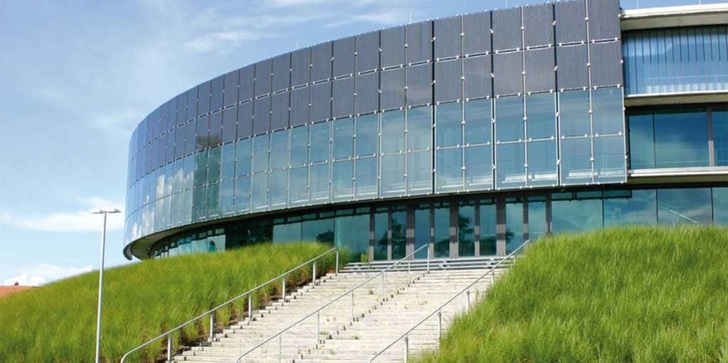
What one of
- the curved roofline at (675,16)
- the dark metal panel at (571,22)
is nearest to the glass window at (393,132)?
the dark metal panel at (571,22)

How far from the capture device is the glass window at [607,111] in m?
31.2

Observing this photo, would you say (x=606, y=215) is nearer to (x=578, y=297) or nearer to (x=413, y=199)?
(x=413, y=199)

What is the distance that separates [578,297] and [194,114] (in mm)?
27335

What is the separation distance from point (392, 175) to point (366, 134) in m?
2.20

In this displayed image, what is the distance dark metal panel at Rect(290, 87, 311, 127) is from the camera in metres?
37.9

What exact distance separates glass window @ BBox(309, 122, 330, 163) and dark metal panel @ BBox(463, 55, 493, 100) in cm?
632

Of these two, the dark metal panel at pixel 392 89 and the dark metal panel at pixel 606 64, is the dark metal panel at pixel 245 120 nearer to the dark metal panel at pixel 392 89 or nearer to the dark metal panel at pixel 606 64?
the dark metal panel at pixel 392 89

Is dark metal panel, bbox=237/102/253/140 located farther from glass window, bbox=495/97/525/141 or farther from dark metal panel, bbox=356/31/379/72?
glass window, bbox=495/97/525/141

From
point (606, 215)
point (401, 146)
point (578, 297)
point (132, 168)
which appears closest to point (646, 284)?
point (578, 297)

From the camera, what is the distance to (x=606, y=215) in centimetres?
3281

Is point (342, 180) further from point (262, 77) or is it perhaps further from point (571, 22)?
point (571, 22)

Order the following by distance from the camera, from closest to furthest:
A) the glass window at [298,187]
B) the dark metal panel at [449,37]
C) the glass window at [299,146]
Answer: the dark metal panel at [449,37], the glass window at [298,187], the glass window at [299,146]

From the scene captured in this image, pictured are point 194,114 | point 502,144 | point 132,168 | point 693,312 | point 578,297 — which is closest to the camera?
point 693,312

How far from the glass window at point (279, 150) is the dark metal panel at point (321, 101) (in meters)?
1.73
